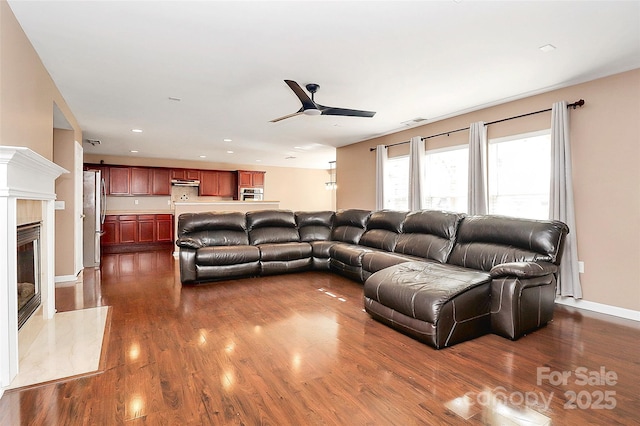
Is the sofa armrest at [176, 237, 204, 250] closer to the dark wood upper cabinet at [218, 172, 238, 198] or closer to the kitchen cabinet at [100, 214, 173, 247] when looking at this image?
the kitchen cabinet at [100, 214, 173, 247]

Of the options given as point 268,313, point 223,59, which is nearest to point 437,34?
point 223,59

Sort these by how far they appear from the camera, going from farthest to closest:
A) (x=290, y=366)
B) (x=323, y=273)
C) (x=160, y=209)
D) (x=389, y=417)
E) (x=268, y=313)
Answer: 1. (x=160, y=209)
2. (x=323, y=273)
3. (x=268, y=313)
4. (x=290, y=366)
5. (x=389, y=417)

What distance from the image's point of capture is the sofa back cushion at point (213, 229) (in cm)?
503

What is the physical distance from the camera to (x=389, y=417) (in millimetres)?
1692

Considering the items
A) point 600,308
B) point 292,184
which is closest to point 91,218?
point 292,184

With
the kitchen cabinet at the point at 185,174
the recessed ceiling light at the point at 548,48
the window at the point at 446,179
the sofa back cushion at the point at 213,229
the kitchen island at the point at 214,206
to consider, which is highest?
the recessed ceiling light at the point at 548,48

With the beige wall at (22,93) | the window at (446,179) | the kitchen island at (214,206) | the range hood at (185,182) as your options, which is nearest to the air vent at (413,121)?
the window at (446,179)

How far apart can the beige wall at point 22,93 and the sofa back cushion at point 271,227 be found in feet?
9.33

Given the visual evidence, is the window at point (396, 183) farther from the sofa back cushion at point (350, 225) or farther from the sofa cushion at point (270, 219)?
the sofa cushion at point (270, 219)

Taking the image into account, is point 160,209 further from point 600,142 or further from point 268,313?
point 600,142

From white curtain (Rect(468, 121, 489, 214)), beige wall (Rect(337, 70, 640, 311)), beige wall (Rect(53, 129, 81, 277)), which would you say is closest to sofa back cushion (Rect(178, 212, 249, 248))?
beige wall (Rect(53, 129, 81, 277))

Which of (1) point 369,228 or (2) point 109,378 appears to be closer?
(2) point 109,378

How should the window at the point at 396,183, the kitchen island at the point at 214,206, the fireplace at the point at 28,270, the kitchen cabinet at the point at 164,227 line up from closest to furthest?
the fireplace at the point at 28,270
the window at the point at 396,183
the kitchen island at the point at 214,206
the kitchen cabinet at the point at 164,227

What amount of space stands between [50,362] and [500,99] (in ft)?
17.7
